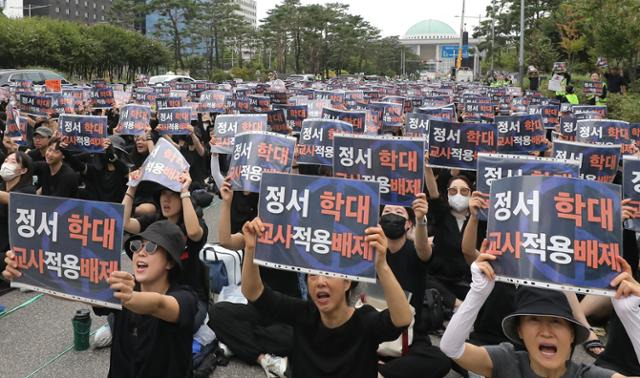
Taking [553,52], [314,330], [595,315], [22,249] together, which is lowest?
[595,315]

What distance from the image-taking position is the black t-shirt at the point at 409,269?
14.1 feet

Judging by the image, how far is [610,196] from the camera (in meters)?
2.90

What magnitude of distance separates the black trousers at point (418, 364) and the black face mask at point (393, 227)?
2.47 feet

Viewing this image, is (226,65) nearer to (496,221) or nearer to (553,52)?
(553,52)

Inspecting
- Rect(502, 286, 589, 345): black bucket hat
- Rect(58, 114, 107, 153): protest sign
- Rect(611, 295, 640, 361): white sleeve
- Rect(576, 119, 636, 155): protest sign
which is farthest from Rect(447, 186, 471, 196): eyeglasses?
Rect(58, 114, 107, 153): protest sign

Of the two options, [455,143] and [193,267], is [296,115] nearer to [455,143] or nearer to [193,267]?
[455,143]

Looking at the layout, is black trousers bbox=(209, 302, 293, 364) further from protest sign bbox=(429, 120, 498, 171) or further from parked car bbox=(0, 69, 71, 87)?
parked car bbox=(0, 69, 71, 87)

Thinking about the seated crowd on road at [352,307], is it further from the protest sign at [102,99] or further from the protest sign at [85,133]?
the protest sign at [102,99]

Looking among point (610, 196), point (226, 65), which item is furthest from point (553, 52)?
point (226, 65)

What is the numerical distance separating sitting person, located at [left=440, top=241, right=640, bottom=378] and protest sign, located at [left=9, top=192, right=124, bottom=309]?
5.65 feet

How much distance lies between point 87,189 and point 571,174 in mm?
5774

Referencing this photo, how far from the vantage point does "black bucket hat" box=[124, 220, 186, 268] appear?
10.6 ft

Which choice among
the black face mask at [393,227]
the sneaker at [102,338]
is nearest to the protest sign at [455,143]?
the black face mask at [393,227]

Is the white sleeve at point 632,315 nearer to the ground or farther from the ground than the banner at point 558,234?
nearer to the ground
